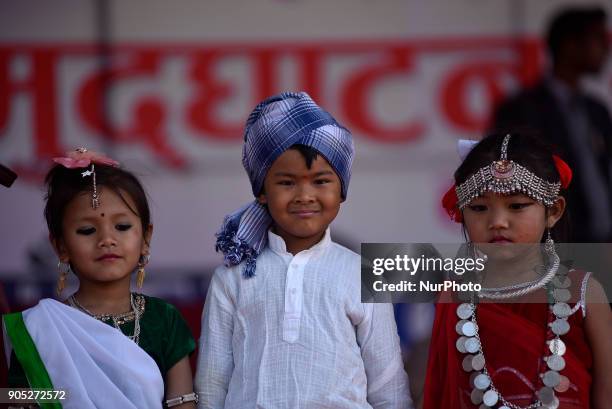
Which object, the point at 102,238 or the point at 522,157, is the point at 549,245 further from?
the point at 102,238

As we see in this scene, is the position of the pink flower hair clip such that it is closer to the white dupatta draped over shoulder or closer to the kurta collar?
the white dupatta draped over shoulder

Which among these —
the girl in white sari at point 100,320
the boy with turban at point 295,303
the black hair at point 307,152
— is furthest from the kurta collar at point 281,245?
the girl in white sari at point 100,320

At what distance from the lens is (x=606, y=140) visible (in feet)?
18.3

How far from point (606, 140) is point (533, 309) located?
243cm

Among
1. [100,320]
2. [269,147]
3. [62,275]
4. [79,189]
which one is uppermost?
[269,147]

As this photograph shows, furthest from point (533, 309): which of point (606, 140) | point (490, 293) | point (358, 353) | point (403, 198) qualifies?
point (403, 198)

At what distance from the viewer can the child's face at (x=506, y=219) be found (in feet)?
11.0

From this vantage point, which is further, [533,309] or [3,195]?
[3,195]

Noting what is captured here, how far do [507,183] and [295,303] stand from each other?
70 centimetres

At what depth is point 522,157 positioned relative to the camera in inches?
134

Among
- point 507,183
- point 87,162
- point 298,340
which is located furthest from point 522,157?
point 87,162

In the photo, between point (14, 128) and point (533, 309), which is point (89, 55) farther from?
point (533, 309)

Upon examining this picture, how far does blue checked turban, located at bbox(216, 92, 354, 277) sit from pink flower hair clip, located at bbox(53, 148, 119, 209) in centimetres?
39

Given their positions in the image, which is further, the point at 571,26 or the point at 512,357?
the point at 571,26
